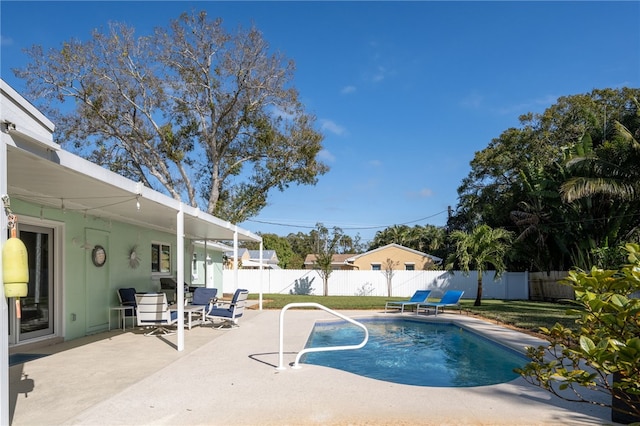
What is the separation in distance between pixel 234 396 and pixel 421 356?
5.80 m

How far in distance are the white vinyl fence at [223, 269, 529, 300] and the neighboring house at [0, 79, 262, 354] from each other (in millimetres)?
15119

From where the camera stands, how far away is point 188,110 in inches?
891

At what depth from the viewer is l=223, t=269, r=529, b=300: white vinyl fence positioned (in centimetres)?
2704

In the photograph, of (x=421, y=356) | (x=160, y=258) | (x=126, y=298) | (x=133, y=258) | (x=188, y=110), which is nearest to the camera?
(x=421, y=356)

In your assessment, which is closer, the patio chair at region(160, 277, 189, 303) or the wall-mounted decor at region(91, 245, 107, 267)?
the wall-mounted decor at region(91, 245, 107, 267)

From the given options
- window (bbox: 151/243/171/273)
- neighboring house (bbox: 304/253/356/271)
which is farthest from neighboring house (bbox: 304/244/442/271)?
window (bbox: 151/243/171/273)

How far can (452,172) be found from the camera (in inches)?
1405

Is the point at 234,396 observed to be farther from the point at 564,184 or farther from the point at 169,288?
the point at 564,184

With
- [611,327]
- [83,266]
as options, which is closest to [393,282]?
[83,266]

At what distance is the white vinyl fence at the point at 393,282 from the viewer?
27.0m

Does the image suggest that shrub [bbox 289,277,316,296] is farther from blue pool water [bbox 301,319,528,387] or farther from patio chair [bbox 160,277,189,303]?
blue pool water [bbox 301,319,528,387]

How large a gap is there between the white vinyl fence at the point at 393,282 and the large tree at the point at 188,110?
6.49 m

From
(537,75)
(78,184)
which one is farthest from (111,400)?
(537,75)

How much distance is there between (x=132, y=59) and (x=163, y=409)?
20.4 m
